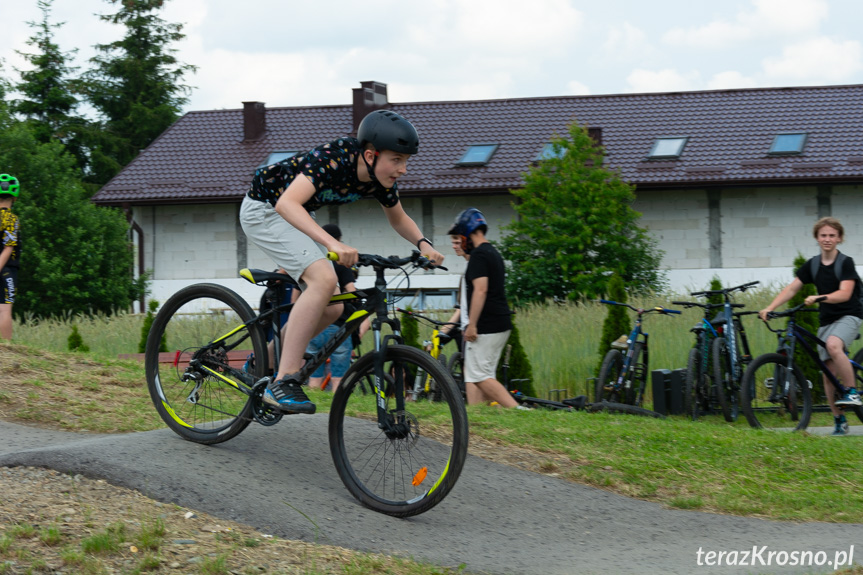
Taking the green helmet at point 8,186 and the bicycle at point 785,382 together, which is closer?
the bicycle at point 785,382

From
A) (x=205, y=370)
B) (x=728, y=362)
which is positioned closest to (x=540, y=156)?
(x=728, y=362)

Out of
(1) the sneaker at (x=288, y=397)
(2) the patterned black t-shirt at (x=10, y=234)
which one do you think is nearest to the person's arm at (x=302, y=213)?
(1) the sneaker at (x=288, y=397)

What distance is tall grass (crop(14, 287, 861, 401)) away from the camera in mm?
13352

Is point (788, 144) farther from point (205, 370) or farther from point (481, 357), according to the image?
point (205, 370)

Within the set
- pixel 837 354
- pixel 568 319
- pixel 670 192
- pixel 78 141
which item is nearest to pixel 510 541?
pixel 837 354

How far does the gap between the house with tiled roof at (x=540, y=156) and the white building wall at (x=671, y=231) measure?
4 centimetres

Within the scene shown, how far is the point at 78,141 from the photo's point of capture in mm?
48875

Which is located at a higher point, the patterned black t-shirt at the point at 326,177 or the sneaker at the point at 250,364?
the patterned black t-shirt at the point at 326,177

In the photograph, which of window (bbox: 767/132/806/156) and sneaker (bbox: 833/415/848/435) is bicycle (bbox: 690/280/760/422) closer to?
sneaker (bbox: 833/415/848/435)

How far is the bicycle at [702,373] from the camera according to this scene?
11.0 metres

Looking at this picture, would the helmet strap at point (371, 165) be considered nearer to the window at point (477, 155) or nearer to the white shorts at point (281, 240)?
the white shorts at point (281, 240)

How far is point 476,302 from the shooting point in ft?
31.8

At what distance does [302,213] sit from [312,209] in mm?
445

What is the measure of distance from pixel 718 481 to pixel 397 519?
7.72 ft
